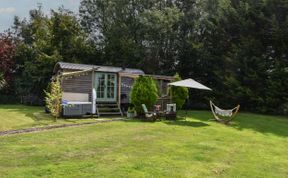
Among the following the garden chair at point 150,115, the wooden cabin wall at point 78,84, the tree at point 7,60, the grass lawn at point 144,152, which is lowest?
the grass lawn at point 144,152

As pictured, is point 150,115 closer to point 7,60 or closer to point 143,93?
point 143,93

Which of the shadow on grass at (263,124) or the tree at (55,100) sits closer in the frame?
the shadow on grass at (263,124)

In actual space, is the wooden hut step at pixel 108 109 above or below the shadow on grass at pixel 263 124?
above

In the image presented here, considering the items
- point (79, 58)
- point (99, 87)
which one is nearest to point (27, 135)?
point (99, 87)

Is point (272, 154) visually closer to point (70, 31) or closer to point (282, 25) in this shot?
point (282, 25)

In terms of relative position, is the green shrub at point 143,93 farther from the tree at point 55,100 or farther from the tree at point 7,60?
the tree at point 7,60

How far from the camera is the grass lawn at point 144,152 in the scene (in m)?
7.19

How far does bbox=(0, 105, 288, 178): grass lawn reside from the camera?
7.19m

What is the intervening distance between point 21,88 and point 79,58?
509cm

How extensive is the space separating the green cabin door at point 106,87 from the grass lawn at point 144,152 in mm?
6189

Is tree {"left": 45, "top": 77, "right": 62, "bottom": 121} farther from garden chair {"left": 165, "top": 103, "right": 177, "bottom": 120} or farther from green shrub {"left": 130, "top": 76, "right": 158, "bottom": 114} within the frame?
garden chair {"left": 165, "top": 103, "right": 177, "bottom": 120}

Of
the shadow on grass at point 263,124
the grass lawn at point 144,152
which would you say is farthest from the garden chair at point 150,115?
the shadow on grass at point 263,124

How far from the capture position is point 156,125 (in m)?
14.4

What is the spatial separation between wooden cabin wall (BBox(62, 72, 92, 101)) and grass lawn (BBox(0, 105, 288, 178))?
6.15 metres
